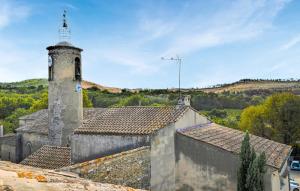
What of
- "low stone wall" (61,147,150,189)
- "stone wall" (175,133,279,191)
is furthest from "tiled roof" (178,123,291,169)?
"low stone wall" (61,147,150,189)

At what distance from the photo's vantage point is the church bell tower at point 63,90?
22.8m

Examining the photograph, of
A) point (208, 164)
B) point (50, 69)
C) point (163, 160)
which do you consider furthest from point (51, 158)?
point (208, 164)

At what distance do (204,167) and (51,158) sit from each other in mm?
8743

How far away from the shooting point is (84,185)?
6566mm

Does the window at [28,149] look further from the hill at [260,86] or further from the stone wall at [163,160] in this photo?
the hill at [260,86]

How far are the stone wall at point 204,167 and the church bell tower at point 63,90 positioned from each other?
810 centimetres

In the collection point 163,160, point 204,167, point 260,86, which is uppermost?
point 260,86

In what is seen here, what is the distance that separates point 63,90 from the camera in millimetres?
22906

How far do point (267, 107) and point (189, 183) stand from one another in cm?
2499

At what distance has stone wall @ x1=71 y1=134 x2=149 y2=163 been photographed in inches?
696

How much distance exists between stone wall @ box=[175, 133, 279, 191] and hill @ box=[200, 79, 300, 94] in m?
73.6

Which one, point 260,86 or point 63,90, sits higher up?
point 260,86

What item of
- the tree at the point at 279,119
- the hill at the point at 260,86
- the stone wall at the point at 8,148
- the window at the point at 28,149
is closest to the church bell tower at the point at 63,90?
the window at the point at 28,149

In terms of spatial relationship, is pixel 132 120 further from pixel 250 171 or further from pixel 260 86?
pixel 260 86
